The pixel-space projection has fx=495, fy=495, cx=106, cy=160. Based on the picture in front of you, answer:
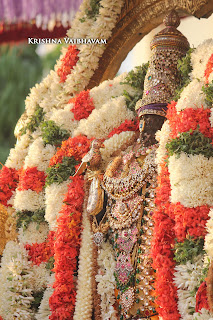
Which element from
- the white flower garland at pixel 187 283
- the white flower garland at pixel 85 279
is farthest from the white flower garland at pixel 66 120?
the white flower garland at pixel 187 283

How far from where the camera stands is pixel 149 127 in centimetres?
303

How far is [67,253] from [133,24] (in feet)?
5.93

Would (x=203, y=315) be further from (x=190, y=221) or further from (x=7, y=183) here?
(x=7, y=183)

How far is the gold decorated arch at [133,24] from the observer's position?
3.17m

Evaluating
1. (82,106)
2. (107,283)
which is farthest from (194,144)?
(82,106)

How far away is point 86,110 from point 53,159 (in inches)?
18.1

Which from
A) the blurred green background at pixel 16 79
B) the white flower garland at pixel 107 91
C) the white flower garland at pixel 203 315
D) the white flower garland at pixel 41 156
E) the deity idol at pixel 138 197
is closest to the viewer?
the white flower garland at pixel 203 315

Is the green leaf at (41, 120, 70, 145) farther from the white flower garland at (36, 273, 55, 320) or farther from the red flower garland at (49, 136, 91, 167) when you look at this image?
the white flower garland at (36, 273, 55, 320)

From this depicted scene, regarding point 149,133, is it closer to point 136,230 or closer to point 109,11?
point 136,230

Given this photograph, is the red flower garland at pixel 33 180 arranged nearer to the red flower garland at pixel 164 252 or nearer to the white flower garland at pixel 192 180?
the red flower garland at pixel 164 252

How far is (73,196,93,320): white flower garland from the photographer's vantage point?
118 inches

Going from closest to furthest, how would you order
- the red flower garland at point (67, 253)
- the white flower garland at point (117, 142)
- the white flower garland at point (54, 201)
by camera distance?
the red flower garland at point (67, 253), the white flower garland at point (117, 142), the white flower garland at point (54, 201)

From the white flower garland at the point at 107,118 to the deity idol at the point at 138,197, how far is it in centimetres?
26

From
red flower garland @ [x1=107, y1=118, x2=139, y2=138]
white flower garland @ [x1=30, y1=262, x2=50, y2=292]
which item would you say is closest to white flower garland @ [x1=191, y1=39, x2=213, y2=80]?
red flower garland @ [x1=107, y1=118, x2=139, y2=138]
